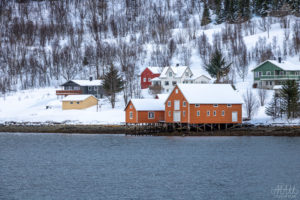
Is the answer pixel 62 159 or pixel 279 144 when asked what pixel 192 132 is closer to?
pixel 279 144

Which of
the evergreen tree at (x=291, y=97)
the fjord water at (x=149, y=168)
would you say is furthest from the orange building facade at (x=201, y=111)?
the evergreen tree at (x=291, y=97)

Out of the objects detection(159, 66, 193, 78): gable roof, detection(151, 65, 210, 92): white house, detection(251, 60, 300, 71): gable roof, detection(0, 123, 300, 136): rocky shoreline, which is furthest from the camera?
detection(159, 66, 193, 78): gable roof

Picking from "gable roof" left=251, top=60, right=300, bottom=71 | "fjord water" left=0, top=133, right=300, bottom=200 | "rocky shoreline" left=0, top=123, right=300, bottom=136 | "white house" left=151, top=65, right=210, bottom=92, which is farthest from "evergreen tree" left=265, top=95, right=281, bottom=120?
"white house" left=151, top=65, right=210, bottom=92

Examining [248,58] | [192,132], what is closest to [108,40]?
[248,58]

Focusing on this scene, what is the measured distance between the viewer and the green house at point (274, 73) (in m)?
90.5

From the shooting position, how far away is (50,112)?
85.4 meters

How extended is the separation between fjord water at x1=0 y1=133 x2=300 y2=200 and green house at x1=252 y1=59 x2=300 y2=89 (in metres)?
32.5

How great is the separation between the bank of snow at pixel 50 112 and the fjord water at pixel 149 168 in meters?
16.0

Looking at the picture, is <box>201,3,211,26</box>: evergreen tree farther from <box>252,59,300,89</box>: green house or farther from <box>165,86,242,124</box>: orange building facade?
<box>165,86,242,124</box>: orange building facade

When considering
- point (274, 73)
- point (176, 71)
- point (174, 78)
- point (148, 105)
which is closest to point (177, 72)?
point (176, 71)

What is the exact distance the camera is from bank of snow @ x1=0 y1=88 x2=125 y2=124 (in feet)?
258

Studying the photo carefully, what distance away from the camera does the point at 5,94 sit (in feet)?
373

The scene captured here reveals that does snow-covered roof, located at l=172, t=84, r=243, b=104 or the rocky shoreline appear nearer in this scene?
the rocky shoreline

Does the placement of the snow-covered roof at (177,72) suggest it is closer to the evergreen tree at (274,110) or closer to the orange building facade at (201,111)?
the evergreen tree at (274,110)
